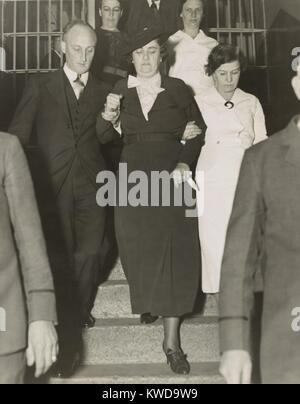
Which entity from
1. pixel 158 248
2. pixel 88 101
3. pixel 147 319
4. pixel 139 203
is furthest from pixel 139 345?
pixel 88 101

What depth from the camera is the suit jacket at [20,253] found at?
5.05 feet

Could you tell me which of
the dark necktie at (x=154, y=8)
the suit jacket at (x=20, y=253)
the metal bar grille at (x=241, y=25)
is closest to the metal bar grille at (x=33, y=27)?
the metal bar grille at (x=241, y=25)

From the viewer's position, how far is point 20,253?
1.57 meters

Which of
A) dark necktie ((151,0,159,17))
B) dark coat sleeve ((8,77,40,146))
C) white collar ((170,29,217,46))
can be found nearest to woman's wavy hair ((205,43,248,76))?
white collar ((170,29,217,46))

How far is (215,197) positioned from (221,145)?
252mm

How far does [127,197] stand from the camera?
2.74 meters

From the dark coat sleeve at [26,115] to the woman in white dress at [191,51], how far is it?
89cm

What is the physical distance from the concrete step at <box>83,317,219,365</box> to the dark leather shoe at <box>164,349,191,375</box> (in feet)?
Answer: 0.43

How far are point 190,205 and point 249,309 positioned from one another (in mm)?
1308

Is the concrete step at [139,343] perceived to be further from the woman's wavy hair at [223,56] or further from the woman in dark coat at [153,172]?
the woman's wavy hair at [223,56]

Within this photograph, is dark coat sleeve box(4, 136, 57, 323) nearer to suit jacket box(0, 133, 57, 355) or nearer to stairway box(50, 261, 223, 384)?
suit jacket box(0, 133, 57, 355)

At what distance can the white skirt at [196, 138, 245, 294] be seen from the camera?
2793 mm

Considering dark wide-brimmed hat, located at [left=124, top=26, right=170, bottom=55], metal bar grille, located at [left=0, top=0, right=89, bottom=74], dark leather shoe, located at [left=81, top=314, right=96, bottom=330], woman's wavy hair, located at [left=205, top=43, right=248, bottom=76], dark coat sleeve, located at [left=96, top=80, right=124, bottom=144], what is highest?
metal bar grille, located at [left=0, top=0, right=89, bottom=74]
